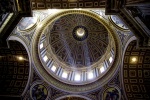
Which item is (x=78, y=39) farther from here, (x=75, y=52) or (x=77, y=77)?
(x=77, y=77)

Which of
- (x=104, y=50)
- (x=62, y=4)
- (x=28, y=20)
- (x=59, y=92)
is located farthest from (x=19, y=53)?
(x=104, y=50)

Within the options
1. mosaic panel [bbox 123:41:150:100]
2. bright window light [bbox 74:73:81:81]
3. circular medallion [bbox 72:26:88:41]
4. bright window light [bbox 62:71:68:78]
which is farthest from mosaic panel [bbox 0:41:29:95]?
circular medallion [bbox 72:26:88:41]

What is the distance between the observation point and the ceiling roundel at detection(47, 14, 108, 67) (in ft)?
68.3

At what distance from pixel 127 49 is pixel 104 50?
666cm

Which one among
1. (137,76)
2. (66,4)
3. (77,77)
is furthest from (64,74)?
(66,4)

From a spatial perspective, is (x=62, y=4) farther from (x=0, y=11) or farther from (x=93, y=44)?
(x=93, y=44)

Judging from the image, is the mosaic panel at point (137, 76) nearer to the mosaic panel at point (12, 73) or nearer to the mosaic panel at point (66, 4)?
the mosaic panel at point (66, 4)

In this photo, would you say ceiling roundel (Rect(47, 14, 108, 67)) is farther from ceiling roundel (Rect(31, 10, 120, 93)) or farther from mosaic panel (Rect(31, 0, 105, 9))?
mosaic panel (Rect(31, 0, 105, 9))

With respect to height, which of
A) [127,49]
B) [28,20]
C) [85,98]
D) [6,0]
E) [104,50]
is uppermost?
[104,50]

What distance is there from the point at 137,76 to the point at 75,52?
9515mm

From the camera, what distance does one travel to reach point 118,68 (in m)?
14.7

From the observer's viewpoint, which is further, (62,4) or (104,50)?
(104,50)

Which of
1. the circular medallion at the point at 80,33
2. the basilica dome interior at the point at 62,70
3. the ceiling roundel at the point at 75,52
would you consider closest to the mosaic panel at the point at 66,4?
the basilica dome interior at the point at 62,70

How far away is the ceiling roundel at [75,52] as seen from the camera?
15653mm
